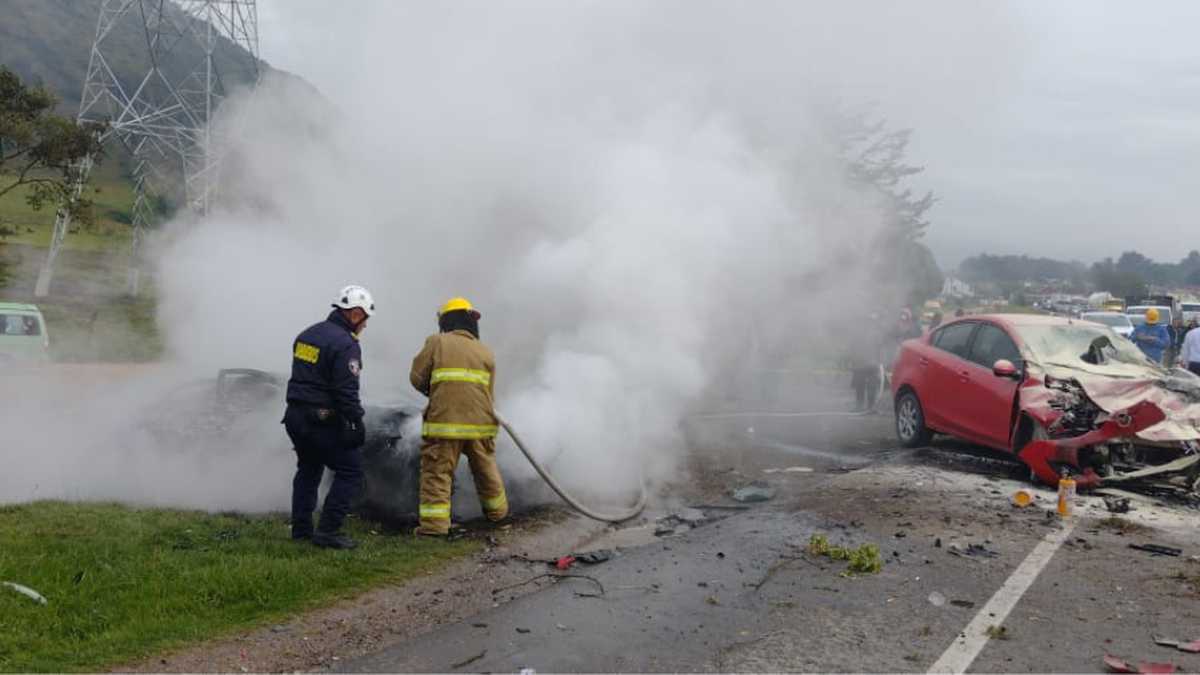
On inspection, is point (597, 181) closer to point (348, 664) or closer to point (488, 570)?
point (488, 570)

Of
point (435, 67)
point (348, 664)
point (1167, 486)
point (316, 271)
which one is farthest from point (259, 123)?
point (1167, 486)

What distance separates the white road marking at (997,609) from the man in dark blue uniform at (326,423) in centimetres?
360

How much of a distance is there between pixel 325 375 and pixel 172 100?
17625 millimetres

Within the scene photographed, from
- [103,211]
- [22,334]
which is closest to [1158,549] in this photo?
[22,334]

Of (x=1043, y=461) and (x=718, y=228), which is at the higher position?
(x=718, y=228)

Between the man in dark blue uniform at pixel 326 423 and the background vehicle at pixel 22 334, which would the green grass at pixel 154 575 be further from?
the background vehicle at pixel 22 334

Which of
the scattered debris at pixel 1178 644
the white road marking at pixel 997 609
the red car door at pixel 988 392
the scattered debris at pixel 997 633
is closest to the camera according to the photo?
the white road marking at pixel 997 609

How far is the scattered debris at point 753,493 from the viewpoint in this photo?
7488 millimetres

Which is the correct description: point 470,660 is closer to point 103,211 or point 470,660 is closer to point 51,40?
point 103,211

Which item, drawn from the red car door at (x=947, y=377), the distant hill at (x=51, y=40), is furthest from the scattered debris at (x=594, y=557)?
the distant hill at (x=51, y=40)

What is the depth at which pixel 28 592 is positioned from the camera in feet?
14.9

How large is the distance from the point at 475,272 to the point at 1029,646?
809 centimetres

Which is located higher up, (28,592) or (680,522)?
(28,592)

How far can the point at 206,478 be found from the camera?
25.0 ft
